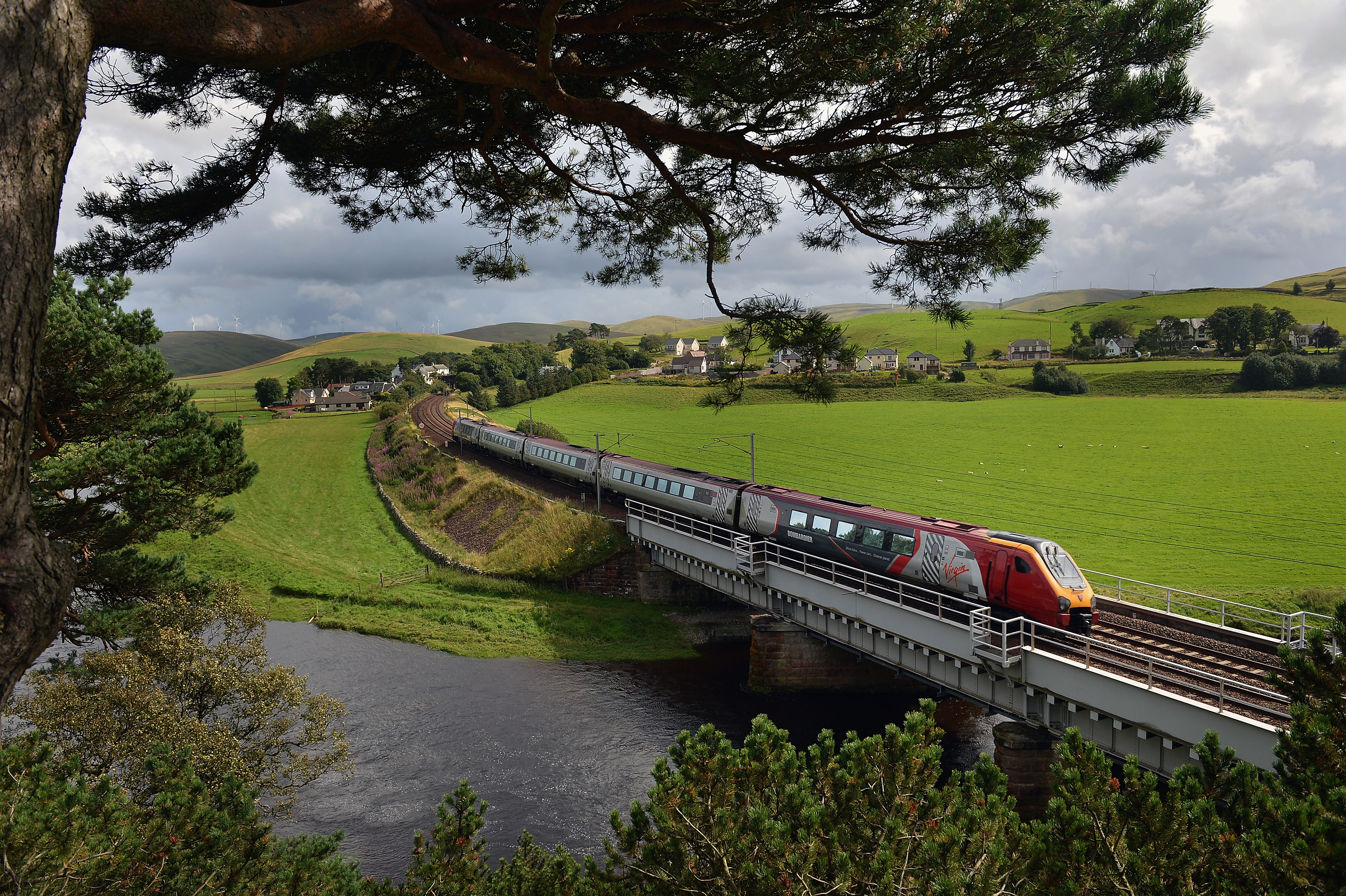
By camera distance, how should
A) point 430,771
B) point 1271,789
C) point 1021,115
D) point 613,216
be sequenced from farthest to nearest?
1. point 430,771
2. point 613,216
3. point 1021,115
4. point 1271,789

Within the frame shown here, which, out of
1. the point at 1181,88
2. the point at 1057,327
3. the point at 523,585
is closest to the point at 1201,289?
the point at 1057,327

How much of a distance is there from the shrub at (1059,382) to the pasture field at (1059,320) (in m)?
21.6

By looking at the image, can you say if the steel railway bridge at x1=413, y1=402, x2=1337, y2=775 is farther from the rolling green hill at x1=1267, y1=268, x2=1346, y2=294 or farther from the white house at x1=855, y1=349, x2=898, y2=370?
the rolling green hill at x1=1267, y1=268, x2=1346, y2=294

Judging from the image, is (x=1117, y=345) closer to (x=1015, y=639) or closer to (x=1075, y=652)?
(x=1015, y=639)

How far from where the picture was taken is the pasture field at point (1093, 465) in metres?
33.8

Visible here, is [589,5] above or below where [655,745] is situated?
above

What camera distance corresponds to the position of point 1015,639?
17906 millimetres

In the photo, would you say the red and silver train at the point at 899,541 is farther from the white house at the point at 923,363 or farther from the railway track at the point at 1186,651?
the white house at the point at 923,363

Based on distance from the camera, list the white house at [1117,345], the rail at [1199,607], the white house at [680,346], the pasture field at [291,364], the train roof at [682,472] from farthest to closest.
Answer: the pasture field at [291,364]
the white house at [680,346]
the white house at [1117,345]
the train roof at [682,472]
the rail at [1199,607]

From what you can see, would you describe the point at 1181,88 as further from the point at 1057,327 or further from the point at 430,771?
the point at 1057,327

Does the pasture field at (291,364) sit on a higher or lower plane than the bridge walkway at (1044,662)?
higher

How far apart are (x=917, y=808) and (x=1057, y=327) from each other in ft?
459

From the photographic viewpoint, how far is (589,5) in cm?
861

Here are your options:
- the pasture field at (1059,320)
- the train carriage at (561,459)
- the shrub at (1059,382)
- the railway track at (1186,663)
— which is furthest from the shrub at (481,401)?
the railway track at (1186,663)
